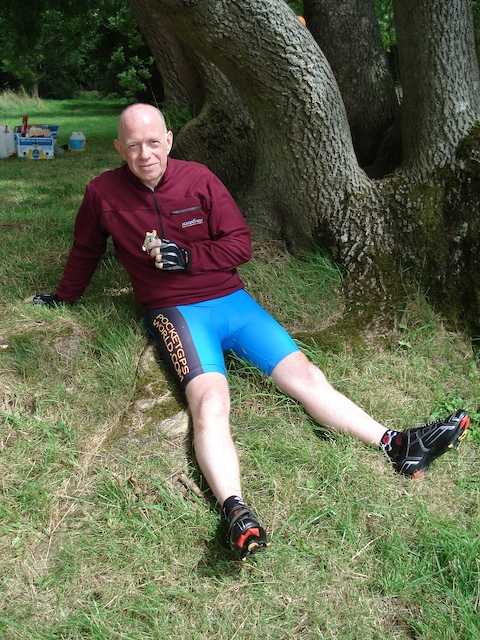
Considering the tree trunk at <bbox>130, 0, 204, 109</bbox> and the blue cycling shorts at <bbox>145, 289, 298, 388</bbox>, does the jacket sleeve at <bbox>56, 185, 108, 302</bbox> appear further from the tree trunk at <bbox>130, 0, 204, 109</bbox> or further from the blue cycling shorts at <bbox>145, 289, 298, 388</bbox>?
the tree trunk at <bbox>130, 0, 204, 109</bbox>

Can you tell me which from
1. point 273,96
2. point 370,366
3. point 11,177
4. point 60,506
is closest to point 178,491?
point 60,506

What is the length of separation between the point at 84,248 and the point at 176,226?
561 millimetres

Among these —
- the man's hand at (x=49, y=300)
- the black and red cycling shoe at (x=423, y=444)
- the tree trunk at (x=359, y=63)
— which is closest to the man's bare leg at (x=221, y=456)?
the black and red cycling shoe at (x=423, y=444)

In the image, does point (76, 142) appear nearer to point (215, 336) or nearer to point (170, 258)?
point (170, 258)

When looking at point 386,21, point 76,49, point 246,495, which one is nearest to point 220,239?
point 246,495

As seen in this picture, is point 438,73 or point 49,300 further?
point 49,300

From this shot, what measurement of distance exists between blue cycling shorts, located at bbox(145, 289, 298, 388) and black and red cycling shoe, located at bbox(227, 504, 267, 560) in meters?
0.78

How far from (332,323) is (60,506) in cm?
184

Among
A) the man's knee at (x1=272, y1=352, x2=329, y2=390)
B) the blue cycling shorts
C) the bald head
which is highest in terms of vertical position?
the bald head

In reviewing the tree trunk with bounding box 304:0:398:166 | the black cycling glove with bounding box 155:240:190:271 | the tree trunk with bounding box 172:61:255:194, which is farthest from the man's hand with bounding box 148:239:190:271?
the tree trunk with bounding box 304:0:398:166

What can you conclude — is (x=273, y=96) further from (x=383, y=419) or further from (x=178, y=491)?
(x=178, y=491)

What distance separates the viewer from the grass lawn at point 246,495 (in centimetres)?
217

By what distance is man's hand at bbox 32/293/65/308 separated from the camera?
11.8 feet

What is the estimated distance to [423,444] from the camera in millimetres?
2689
